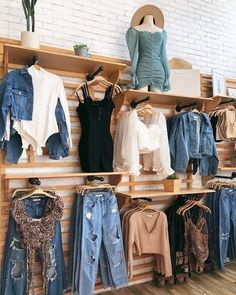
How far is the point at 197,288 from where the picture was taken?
2.81m

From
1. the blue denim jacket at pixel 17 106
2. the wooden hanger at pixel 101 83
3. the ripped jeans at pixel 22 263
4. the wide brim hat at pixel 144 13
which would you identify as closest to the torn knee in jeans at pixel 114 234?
the ripped jeans at pixel 22 263

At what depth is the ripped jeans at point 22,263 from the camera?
219 centimetres

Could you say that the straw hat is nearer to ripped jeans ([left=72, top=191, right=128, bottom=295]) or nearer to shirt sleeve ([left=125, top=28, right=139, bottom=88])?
shirt sleeve ([left=125, top=28, right=139, bottom=88])

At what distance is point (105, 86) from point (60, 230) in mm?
1464

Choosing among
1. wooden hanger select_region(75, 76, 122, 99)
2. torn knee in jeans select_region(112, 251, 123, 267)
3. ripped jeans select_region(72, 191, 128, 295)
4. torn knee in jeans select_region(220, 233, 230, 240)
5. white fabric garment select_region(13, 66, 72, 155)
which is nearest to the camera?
white fabric garment select_region(13, 66, 72, 155)

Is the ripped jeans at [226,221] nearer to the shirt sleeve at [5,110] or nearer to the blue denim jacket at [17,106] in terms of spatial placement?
the blue denim jacket at [17,106]

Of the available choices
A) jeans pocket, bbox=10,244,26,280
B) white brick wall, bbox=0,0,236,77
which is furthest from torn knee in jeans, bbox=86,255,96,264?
white brick wall, bbox=0,0,236,77

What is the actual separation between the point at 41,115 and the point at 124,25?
1543 millimetres

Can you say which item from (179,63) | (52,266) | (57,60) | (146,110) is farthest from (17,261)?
(179,63)

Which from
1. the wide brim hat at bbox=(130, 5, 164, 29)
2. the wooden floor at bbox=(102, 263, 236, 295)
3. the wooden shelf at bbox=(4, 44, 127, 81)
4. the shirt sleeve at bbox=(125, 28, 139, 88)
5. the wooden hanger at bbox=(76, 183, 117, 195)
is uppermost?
the wide brim hat at bbox=(130, 5, 164, 29)

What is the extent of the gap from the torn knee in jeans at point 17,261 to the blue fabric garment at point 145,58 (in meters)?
1.83

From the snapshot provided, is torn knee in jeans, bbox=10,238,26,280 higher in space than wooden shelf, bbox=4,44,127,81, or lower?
lower

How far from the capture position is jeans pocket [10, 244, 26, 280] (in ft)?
7.23

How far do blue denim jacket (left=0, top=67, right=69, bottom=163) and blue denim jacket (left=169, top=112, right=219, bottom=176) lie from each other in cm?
125
